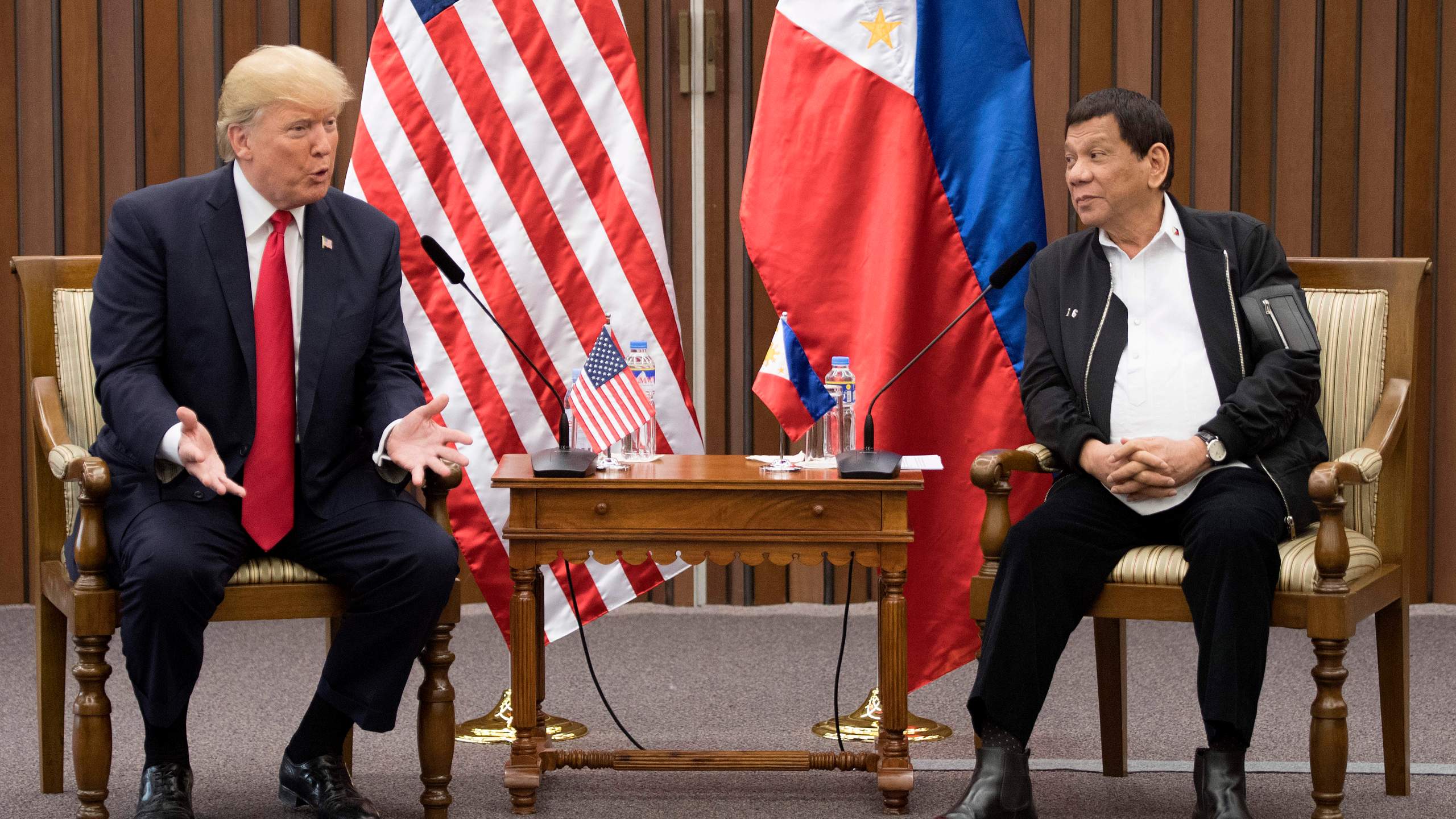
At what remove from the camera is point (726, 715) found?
3.32 m

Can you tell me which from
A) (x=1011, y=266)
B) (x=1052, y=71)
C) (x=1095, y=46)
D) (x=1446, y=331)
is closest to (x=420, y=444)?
(x=1011, y=266)

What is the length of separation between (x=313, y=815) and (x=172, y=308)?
3.05ft

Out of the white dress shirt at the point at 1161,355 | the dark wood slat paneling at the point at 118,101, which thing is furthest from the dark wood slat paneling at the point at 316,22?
the white dress shirt at the point at 1161,355

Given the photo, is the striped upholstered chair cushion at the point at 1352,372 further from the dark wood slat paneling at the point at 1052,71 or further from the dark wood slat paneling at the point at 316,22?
the dark wood slat paneling at the point at 316,22

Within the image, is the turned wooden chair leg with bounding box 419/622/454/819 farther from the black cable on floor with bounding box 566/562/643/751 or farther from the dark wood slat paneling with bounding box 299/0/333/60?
the dark wood slat paneling with bounding box 299/0/333/60

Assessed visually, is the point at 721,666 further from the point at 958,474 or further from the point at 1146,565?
the point at 1146,565

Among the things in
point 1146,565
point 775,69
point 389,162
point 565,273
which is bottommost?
point 1146,565

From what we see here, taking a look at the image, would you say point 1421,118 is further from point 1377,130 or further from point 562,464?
point 562,464

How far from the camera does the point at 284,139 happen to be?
2547 mm

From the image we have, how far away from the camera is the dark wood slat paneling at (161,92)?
432 cm

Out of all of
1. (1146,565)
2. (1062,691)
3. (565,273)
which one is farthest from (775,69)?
(1062,691)

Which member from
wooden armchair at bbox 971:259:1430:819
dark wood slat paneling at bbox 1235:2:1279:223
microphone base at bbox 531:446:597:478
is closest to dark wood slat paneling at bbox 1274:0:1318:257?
dark wood slat paneling at bbox 1235:2:1279:223

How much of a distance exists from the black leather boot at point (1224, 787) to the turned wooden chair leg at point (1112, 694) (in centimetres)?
45

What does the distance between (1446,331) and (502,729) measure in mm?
3026
